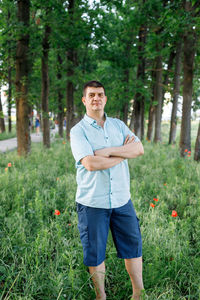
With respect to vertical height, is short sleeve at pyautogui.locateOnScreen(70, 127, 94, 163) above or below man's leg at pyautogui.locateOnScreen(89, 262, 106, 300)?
above

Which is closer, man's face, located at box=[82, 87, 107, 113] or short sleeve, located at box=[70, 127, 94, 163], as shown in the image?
short sleeve, located at box=[70, 127, 94, 163]

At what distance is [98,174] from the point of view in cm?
217

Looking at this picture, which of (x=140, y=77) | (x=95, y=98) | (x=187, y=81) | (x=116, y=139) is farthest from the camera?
(x=140, y=77)

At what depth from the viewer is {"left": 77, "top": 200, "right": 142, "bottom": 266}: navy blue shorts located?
6.93 feet

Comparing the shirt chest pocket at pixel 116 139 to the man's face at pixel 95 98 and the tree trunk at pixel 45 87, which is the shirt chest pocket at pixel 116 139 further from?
the tree trunk at pixel 45 87

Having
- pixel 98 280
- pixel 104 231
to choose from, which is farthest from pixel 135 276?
pixel 104 231

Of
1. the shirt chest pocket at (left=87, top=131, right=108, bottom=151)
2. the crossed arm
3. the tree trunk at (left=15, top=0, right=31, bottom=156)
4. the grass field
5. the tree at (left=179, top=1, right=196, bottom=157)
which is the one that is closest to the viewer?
the crossed arm

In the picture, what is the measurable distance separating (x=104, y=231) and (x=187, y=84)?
7.50 meters

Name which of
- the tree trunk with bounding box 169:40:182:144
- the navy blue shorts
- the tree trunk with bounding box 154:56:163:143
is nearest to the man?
the navy blue shorts

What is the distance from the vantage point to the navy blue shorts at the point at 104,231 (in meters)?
2.11

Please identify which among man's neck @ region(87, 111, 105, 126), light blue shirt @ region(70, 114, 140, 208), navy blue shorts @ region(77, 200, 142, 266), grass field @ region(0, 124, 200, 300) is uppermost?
man's neck @ region(87, 111, 105, 126)

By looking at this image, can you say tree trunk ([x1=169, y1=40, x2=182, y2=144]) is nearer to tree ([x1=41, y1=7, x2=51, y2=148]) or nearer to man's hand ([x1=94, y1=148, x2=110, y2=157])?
tree ([x1=41, y1=7, x2=51, y2=148])

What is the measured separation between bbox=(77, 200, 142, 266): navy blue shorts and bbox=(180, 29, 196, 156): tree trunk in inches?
260

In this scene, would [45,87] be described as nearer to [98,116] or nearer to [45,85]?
[45,85]
